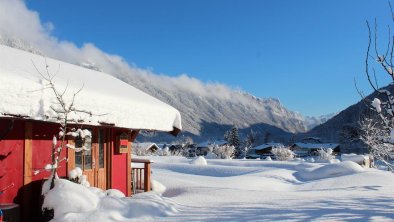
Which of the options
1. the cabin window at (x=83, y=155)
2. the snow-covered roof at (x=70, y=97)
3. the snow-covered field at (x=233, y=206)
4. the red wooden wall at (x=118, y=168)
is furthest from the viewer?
the red wooden wall at (x=118, y=168)

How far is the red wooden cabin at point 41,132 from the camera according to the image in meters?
6.83

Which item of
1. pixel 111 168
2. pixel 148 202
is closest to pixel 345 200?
pixel 148 202

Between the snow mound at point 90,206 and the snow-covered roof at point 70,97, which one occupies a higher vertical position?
the snow-covered roof at point 70,97

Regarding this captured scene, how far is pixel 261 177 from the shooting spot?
58.5 ft

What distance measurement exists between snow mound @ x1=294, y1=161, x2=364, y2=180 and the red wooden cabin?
11.3m

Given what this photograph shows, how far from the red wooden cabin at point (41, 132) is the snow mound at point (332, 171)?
1134cm

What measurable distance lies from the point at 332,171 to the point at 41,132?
596 inches

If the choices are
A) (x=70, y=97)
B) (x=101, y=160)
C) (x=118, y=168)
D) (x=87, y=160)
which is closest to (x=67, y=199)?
(x=70, y=97)

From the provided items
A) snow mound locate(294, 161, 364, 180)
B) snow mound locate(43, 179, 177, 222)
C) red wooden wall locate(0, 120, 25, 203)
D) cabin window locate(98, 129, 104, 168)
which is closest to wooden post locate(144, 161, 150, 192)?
cabin window locate(98, 129, 104, 168)

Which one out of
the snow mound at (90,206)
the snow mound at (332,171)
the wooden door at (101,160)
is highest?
the wooden door at (101,160)

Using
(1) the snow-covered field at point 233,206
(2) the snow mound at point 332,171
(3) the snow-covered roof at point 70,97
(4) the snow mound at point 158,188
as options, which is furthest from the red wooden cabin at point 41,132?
(2) the snow mound at point 332,171

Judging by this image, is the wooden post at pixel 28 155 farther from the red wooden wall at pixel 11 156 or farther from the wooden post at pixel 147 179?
the wooden post at pixel 147 179

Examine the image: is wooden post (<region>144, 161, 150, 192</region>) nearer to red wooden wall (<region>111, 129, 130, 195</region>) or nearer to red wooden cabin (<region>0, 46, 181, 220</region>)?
red wooden wall (<region>111, 129, 130, 195</region>)

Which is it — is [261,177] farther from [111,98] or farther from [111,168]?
[111,98]
